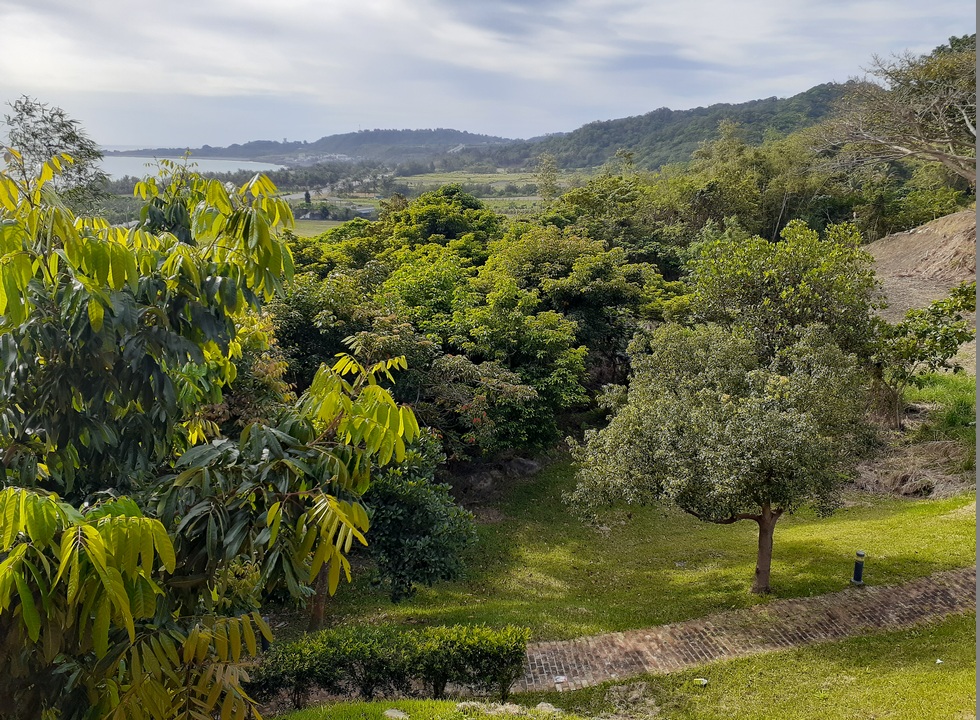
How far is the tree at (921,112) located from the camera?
1049 inches

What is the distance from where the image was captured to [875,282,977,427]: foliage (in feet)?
46.3

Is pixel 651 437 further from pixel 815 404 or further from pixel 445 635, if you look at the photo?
pixel 445 635

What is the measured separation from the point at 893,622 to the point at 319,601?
8.78 metres

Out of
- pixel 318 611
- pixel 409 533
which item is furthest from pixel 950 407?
pixel 318 611

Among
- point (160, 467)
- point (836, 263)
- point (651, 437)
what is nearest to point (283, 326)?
point (651, 437)

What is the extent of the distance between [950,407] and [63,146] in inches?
984

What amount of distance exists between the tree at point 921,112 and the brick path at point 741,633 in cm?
2223

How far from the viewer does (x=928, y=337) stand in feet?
47.3

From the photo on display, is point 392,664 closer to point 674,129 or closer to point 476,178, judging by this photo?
point 674,129

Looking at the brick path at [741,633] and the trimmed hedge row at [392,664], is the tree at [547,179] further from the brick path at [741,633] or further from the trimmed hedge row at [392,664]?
the trimmed hedge row at [392,664]

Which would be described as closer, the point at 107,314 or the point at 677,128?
the point at 107,314

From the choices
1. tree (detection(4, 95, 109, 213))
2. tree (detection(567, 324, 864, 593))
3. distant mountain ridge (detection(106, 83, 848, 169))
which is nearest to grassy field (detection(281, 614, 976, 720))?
tree (detection(567, 324, 864, 593))

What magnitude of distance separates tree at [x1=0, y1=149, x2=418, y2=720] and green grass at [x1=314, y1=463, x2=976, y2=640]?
26.4ft

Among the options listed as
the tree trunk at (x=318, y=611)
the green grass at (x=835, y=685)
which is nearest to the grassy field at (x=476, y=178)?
the tree trunk at (x=318, y=611)
